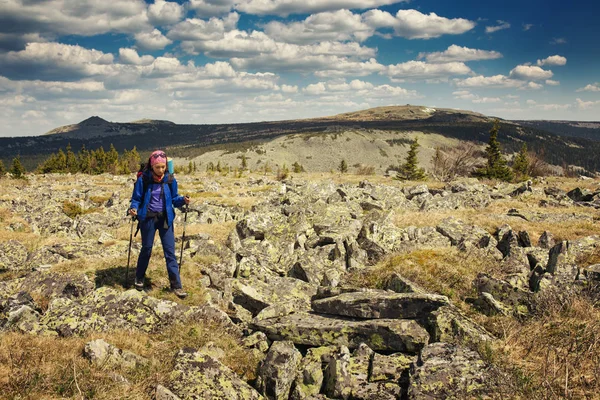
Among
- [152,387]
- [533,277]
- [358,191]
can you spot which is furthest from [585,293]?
[358,191]

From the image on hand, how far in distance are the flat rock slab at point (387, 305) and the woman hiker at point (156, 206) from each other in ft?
15.6

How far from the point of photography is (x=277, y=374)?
6.69 meters

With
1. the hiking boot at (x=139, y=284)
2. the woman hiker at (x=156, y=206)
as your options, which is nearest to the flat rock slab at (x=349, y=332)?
the woman hiker at (x=156, y=206)

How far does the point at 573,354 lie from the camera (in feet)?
21.8

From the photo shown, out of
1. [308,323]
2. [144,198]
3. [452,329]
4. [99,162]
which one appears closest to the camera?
[452,329]

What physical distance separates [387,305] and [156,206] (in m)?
6.81

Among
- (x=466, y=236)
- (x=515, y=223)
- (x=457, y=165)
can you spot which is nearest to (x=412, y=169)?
(x=457, y=165)

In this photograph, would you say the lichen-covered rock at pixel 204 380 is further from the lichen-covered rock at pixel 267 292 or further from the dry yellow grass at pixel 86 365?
the lichen-covered rock at pixel 267 292

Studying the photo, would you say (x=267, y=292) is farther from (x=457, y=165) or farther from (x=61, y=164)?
(x=61, y=164)

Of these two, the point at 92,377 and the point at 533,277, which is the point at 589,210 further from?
the point at 92,377

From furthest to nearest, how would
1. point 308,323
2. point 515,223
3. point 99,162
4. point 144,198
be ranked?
point 99,162, point 515,223, point 144,198, point 308,323

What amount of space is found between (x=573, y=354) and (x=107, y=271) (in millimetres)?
12896

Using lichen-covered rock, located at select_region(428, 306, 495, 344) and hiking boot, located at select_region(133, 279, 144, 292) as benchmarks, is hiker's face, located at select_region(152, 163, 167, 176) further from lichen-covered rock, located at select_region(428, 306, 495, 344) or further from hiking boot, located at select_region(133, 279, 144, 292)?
lichen-covered rock, located at select_region(428, 306, 495, 344)

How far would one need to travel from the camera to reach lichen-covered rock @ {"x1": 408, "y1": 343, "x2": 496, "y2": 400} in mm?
5641
